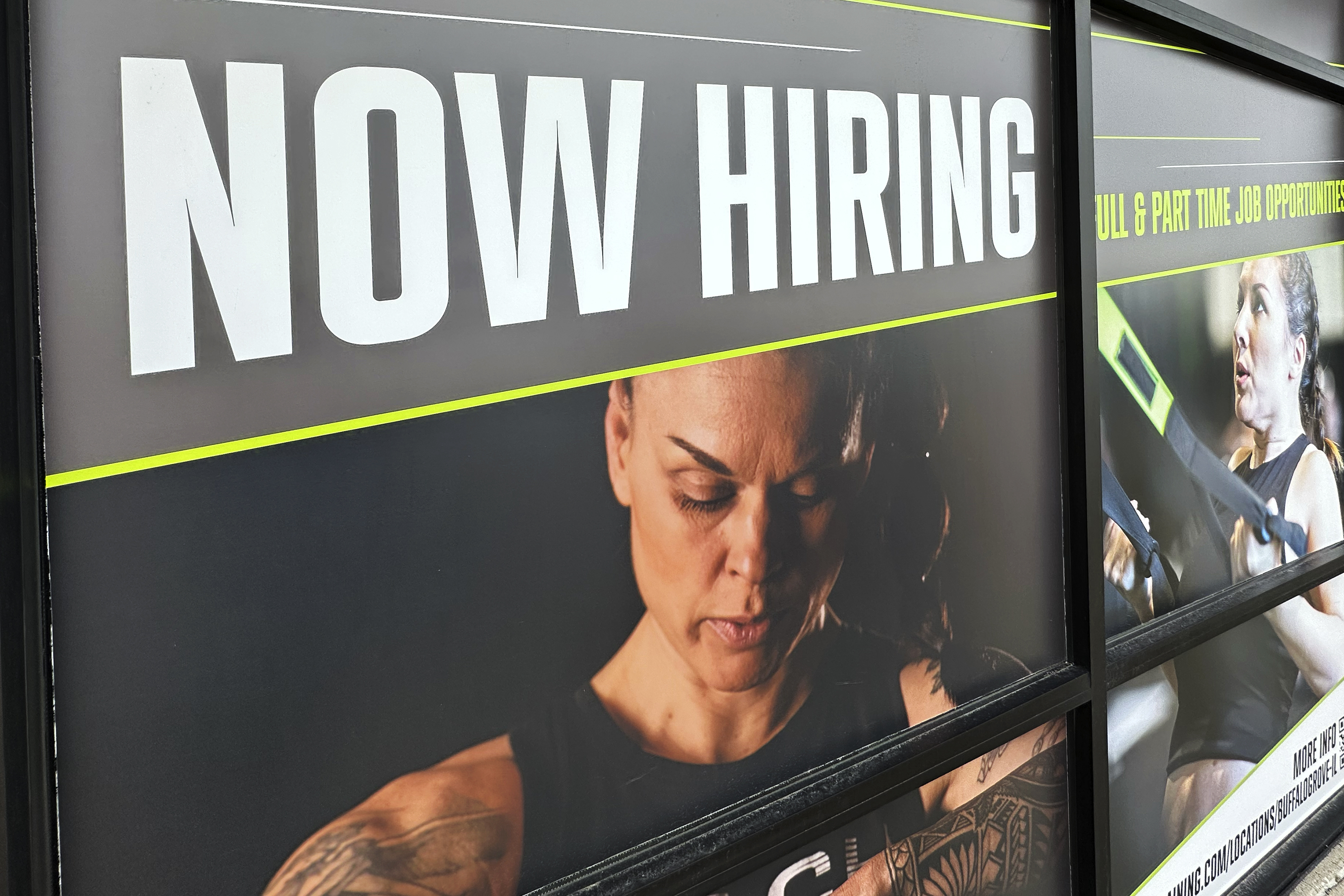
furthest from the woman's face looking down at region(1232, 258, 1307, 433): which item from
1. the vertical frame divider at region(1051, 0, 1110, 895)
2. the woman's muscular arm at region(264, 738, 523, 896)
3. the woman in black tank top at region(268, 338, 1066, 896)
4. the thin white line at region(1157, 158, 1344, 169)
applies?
the woman's muscular arm at region(264, 738, 523, 896)

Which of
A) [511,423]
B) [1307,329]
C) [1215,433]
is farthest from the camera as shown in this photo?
[1307,329]

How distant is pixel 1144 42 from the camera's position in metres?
2.07

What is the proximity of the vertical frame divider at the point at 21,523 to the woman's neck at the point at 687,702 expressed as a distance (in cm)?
59

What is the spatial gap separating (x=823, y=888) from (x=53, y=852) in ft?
3.33

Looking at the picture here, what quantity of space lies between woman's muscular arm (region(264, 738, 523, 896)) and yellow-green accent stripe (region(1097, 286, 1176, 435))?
1.34 metres

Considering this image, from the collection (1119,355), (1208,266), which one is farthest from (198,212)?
(1208,266)

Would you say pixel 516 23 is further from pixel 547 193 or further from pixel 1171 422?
pixel 1171 422

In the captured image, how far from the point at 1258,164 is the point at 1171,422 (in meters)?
0.74

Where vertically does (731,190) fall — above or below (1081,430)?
above

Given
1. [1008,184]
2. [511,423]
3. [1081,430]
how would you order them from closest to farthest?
1. [511,423]
2. [1008,184]
3. [1081,430]

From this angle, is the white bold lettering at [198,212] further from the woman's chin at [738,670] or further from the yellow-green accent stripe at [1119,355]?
the yellow-green accent stripe at [1119,355]

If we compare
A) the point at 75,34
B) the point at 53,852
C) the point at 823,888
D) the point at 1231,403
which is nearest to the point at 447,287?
the point at 75,34

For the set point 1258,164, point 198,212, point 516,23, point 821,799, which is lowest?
point 821,799

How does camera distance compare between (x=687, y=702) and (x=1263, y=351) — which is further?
(x=1263, y=351)
